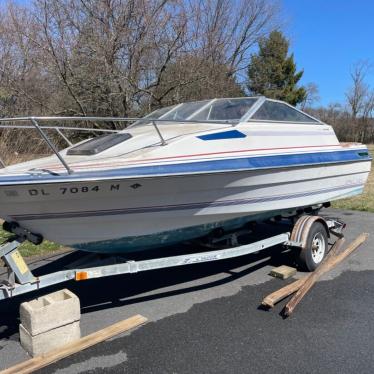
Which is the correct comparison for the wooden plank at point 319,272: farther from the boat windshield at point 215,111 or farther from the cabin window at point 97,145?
the cabin window at point 97,145

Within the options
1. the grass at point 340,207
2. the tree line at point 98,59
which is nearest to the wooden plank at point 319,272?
the grass at point 340,207

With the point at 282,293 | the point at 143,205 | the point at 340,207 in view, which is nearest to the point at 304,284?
the point at 282,293

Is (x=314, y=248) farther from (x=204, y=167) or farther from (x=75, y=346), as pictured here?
(x=75, y=346)

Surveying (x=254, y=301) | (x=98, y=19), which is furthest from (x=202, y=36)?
(x=254, y=301)

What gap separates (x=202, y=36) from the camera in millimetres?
15133

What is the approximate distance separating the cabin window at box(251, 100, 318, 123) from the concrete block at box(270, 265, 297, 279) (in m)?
1.76

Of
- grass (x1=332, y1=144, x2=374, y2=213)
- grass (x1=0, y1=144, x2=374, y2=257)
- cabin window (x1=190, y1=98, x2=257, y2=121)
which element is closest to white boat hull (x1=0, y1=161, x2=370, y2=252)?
cabin window (x1=190, y1=98, x2=257, y2=121)

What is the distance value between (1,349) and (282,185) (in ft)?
10.3

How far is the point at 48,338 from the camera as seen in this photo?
131 inches

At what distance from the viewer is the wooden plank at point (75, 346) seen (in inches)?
120

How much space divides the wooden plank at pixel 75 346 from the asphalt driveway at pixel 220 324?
0.05 meters

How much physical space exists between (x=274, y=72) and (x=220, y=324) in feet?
77.1

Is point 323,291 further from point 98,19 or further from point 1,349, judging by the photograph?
point 98,19

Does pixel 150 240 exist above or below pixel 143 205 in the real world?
below
